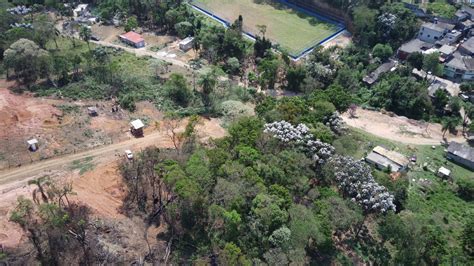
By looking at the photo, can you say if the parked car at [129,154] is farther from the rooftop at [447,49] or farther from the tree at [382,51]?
the rooftop at [447,49]

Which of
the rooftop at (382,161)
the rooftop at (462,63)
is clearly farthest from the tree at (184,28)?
the rooftop at (462,63)

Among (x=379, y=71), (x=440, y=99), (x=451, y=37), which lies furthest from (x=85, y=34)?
(x=451, y=37)

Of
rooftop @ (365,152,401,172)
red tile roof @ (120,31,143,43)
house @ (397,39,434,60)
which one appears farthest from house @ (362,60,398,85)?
red tile roof @ (120,31,143,43)

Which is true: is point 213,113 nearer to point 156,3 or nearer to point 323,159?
point 323,159

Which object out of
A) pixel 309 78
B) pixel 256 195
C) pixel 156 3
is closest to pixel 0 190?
pixel 256 195

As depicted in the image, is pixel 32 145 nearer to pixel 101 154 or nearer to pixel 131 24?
pixel 101 154
